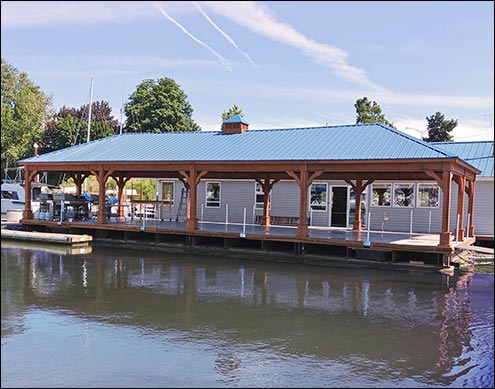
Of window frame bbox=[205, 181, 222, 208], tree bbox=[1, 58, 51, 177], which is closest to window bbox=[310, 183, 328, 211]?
window frame bbox=[205, 181, 222, 208]

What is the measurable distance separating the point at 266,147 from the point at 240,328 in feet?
36.7

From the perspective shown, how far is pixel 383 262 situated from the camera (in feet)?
50.0

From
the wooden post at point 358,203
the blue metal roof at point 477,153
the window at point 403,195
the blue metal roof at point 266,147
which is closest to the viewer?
the blue metal roof at point 266,147

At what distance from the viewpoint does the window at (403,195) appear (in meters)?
20.6

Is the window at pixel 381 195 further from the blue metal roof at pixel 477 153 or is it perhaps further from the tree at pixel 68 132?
the tree at pixel 68 132

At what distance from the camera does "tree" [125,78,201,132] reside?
4638 centimetres

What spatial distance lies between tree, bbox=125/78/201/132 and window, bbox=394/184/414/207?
96.6ft

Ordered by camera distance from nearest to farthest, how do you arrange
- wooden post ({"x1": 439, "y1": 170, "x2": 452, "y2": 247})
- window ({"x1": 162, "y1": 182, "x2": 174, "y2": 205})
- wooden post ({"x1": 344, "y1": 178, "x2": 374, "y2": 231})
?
wooden post ({"x1": 439, "y1": 170, "x2": 452, "y2": 247}), wooden post ({"x1": 344, "y1": 178, "x2": 374, "y2": 231}), window ({"x1": 162, "y1": 182, "x2": 174, "y2": 205})

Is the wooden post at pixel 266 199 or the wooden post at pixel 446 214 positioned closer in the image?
the wooden post at pixel 446 214

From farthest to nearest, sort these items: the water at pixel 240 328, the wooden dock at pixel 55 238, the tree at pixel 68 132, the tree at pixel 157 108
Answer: the tree at pixel 157 108
the tree at pixel 68 132
the wooden dock at pixel 55 238
the water at pixel 240 328

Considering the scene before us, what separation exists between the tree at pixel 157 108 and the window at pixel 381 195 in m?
28.6

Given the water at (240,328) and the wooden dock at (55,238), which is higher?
the wooden dock at (55,238)

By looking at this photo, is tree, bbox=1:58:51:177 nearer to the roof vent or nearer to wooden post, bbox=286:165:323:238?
the roof vent

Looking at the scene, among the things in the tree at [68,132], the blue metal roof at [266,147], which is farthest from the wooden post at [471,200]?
the tree at [68,132]
